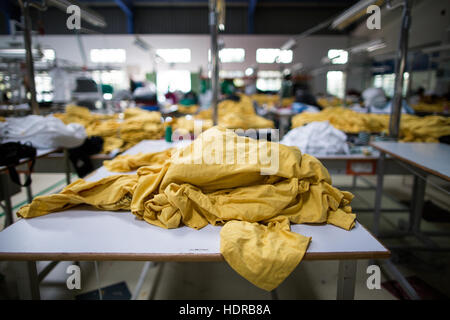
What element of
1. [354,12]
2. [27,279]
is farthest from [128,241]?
[354,12]

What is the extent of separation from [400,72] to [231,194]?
1.97 m

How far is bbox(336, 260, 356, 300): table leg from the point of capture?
3.13 ft

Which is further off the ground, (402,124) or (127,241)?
(402,124)

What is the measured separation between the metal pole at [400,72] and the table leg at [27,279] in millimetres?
2529

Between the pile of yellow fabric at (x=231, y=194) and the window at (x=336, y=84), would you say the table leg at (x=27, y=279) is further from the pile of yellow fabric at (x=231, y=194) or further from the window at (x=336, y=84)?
the window at (x=336, y=84)

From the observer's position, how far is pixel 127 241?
963 millimetres

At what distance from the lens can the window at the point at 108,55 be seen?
447 inches

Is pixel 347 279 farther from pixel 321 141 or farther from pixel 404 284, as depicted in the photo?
pixel 321 141

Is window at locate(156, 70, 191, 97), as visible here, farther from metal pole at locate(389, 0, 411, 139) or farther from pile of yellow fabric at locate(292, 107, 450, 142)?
metal pole at locate(389, 0, 411, 139)

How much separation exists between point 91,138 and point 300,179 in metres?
1.94

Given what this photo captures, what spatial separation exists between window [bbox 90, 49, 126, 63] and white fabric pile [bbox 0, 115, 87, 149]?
402 inches

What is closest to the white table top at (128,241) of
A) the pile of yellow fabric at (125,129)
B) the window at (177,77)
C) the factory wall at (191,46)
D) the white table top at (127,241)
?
the white table top at (127,241)

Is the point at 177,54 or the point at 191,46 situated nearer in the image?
the point at 191,46

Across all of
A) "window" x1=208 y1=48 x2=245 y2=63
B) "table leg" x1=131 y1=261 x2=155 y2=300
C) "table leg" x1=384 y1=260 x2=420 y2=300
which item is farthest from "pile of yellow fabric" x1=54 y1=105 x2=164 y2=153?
"window" x1=208 y1=48 x2=245 y2=63
